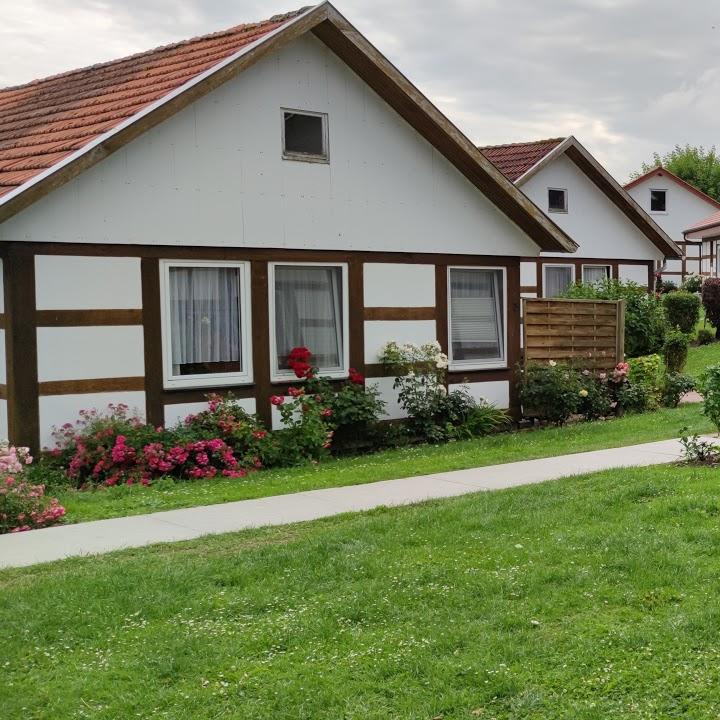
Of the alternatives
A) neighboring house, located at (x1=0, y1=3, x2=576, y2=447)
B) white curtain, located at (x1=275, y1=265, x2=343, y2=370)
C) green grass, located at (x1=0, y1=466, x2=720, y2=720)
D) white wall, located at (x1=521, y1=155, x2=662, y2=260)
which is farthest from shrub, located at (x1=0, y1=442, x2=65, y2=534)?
white wall, located at (x1=521, y1=155, x2=662, y2=260)

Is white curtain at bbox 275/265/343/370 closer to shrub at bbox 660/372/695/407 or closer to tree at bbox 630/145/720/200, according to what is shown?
shrub at bbox 660/372/695/407

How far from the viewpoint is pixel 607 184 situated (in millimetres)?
25625

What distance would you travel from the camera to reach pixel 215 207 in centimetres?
1198

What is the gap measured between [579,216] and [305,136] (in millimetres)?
14084

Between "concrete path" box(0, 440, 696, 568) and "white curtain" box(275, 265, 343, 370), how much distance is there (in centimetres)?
314

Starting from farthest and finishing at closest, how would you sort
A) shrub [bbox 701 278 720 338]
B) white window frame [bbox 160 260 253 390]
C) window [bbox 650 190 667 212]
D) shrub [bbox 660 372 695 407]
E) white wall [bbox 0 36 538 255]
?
window [bbox 650 190 667 212]
shrub [bbox 701 278 720 338]
shrub [bbox 660 372 695 407]
white window frame [bbox 160 260 253 390]
white wall [bbox 0 36 538 255]

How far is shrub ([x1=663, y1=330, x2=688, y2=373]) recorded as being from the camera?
19.1 metres

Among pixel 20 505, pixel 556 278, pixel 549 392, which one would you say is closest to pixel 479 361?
pixel 549 392

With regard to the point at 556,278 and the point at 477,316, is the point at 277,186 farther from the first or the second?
the point at 556,278

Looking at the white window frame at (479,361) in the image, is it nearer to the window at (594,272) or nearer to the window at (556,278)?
the window at (556,278)

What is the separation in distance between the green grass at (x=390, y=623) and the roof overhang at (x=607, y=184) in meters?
17.6

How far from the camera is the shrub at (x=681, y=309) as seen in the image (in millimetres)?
25344

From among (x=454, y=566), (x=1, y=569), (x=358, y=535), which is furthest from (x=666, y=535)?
(x=1, y=569)

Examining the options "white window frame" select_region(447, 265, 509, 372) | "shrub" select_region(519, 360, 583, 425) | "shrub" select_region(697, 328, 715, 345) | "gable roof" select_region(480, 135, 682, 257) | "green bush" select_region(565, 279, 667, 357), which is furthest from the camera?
"shrub" select_region(697, 328, 715, 345)
